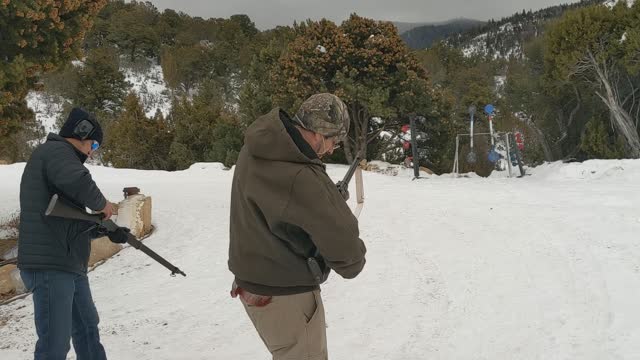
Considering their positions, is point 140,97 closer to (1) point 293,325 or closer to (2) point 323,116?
(2) point 323,116

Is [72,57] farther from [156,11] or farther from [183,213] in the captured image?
[156,11]

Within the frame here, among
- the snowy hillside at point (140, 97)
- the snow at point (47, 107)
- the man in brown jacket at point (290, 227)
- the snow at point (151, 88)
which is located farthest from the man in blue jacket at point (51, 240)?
the snow at point (151, 88)

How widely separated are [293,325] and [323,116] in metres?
0.88

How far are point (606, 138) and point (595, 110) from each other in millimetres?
1044

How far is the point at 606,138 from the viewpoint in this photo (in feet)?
42.1

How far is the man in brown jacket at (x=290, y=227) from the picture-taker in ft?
5.85

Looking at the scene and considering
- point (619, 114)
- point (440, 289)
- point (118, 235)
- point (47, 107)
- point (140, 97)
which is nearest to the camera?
point (118, 235)

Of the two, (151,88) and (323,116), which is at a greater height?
(151,88)

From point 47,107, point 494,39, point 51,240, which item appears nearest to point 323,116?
point 51,240

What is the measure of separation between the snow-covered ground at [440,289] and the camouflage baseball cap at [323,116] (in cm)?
220

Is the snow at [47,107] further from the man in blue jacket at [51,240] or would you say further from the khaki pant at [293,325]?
the khaki pant at [293,325]

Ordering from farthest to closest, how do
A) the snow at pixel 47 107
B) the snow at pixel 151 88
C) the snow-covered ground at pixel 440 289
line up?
the snow at pixel 151 88 < the snow at pixel 47 107 < the snow-covered ground at pixel 440 289

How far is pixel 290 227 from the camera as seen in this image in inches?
72.1

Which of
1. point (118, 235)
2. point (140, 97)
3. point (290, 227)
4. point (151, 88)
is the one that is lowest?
point (118, 235)
